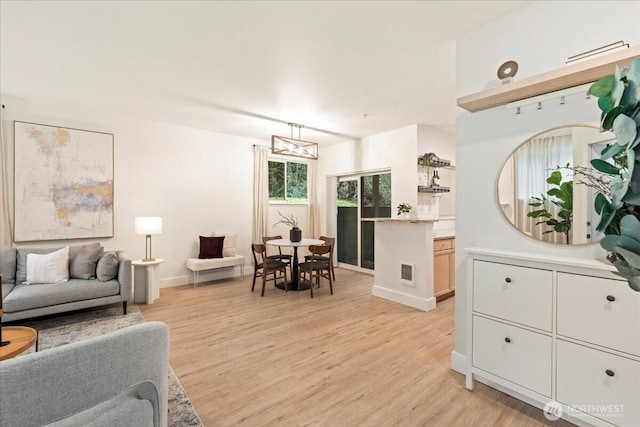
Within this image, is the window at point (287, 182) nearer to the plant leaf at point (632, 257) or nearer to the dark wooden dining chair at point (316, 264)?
the dark wooden dining chair at point (316, 264)

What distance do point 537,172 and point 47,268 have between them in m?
5.20

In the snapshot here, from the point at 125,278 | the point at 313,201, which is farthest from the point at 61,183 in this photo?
the point at 313,201

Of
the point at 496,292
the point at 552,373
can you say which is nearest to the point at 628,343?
the point at 552,373

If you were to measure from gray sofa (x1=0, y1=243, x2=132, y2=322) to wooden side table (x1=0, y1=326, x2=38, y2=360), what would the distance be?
4.07 feet

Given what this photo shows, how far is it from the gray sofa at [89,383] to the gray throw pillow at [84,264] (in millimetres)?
3457

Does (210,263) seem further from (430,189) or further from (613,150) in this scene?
(613,150)

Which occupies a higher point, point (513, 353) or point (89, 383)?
point (89, 383)

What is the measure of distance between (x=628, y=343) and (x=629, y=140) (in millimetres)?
1583

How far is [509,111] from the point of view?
2213 millimetres

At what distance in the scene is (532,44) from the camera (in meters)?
2.10

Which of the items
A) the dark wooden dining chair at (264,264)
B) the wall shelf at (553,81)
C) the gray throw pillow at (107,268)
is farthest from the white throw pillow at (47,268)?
the wall shelf at (553,81)

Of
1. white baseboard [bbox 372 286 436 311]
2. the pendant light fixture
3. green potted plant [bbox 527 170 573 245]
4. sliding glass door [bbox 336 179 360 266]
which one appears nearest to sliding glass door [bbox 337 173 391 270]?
sliding glass door [bbox 336 179 360 266]

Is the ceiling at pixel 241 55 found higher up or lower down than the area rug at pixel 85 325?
higher up

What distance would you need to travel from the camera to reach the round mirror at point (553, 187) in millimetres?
1850
